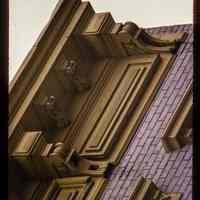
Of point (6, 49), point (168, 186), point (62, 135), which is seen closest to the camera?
point (6, 49)

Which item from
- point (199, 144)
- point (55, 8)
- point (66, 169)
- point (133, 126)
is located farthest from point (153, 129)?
point (199, 144)

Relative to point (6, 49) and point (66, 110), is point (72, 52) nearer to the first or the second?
point (66, 110)

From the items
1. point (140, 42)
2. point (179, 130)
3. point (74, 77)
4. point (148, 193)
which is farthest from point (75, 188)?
point (140, 42)

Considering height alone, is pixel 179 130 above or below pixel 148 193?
above

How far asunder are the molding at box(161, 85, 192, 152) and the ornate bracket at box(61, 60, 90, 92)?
3.64 m

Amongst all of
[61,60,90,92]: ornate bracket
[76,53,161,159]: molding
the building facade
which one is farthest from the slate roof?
[61,60,90,92]: ornate bracket

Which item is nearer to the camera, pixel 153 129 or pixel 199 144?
pixel 199 144

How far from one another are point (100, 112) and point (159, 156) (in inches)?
127

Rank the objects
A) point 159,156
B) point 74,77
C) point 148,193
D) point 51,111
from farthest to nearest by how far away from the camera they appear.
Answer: point 74,77 < point 51,111 < point 159,156 < point 148,193

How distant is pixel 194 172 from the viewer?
797 centimetres

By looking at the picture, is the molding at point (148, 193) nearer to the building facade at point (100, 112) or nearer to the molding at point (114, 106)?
the building facade at point (100, 112)

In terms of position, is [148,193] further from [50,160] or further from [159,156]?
[50,160]

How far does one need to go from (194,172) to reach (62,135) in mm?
22523

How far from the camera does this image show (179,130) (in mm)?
28172
